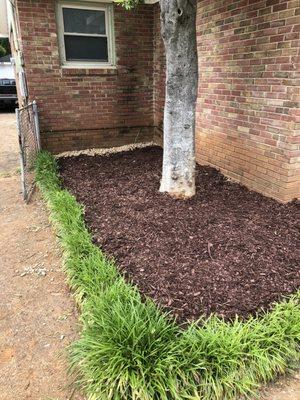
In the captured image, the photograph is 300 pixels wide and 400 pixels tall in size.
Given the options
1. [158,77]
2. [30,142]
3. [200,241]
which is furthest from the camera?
[158,77]

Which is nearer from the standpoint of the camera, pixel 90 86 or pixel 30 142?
pixel 30 142

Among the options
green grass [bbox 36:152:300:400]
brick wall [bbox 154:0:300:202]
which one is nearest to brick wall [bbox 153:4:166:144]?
brick wall [bbox 154:0:300:202]

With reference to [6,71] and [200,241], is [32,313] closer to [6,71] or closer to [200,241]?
[200,241]

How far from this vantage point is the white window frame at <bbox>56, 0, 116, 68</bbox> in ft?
19.6

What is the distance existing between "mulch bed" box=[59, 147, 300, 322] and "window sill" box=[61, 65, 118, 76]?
250cm

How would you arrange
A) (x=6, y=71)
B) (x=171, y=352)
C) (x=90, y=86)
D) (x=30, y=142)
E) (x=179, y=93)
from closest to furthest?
(x=171, y=352) → (x=179, y=93) → (x=30, y=142) → (x=90, y=86) → (x=6, y=71)

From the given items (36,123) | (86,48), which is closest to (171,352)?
(36,123)

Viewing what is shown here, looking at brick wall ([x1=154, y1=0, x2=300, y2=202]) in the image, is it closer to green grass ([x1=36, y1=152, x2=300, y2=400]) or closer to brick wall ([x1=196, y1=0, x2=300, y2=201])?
brick wall ([x1=196, y1=0, x2=300, y2=201])

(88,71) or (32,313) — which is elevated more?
(88,71)

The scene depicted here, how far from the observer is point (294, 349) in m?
2.12

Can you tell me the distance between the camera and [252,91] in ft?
13.5

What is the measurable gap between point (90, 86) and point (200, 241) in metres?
4.50

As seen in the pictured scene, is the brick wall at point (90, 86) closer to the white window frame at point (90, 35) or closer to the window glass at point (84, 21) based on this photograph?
the white window frame at point (90, 35)

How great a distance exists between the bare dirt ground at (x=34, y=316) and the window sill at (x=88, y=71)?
3119 millimetres
